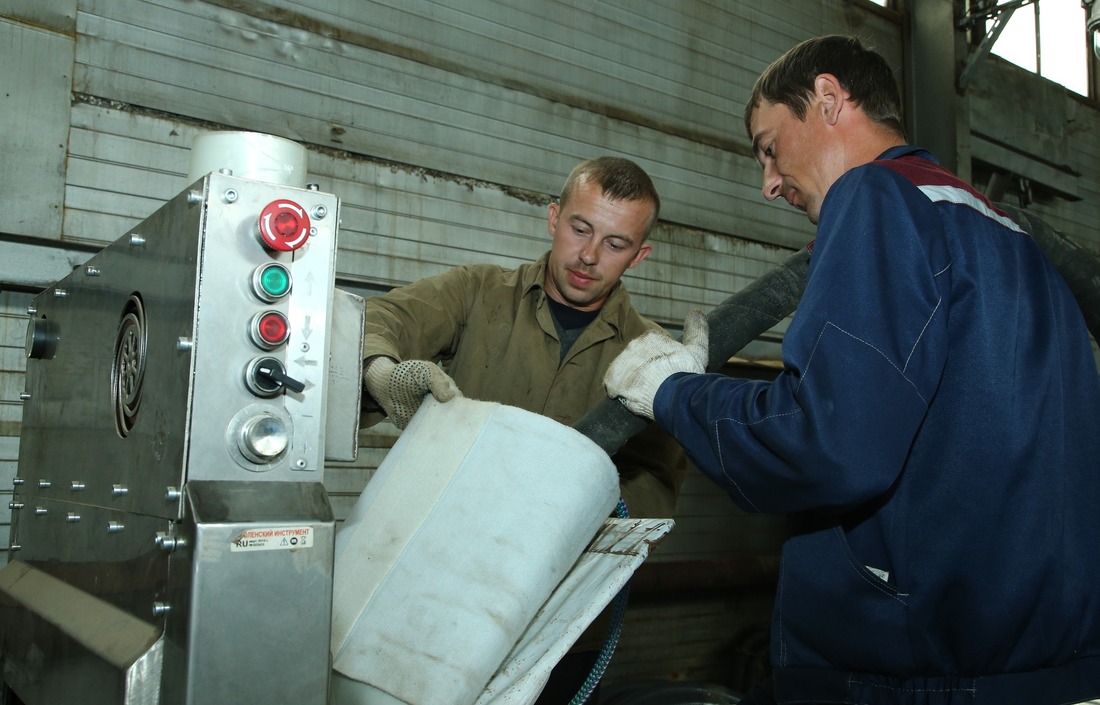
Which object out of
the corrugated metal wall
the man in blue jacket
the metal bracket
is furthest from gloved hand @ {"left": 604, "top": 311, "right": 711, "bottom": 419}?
the metal bracket

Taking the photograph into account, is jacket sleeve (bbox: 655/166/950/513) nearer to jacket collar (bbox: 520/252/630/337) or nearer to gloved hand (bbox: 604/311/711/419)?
gloved hand (bbox: 604/311/711/419)

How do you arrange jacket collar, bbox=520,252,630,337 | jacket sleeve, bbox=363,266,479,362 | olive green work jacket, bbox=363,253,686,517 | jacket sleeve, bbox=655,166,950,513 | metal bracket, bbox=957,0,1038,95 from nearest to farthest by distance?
jacket sleeve, bbox=655,166,950,513 → jacket sleeve, bbox=363,266,479,362 → olive green work jacket, bbox=363,253,686,517 → jacket collar, bbox=520,252,630,337 → metal bracket, bbox=957,0,1038,95

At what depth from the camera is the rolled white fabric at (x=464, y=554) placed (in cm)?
92

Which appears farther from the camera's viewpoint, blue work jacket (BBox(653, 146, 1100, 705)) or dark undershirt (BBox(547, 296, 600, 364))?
dark undershirt (BBox(547, 296, 600, 364))

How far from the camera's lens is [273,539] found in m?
0.75

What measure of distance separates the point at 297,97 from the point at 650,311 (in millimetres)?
1491

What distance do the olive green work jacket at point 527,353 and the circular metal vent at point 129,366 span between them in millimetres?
721

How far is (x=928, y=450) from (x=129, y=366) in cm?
84

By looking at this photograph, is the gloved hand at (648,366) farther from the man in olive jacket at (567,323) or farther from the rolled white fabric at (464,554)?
the man in olive jacket at (567,323)

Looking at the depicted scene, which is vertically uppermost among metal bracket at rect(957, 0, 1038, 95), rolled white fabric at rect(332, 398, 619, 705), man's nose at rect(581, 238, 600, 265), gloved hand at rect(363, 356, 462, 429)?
metal bracket at rect(957, 0, 1038, 95)

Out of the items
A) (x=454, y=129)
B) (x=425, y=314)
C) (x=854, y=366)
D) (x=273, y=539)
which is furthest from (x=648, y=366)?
(x=454, y=129)

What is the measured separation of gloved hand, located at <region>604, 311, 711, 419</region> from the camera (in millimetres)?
1082

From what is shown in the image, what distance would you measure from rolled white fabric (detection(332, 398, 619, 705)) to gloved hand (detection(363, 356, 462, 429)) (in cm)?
9

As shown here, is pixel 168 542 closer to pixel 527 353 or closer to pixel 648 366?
pixel 648 366
